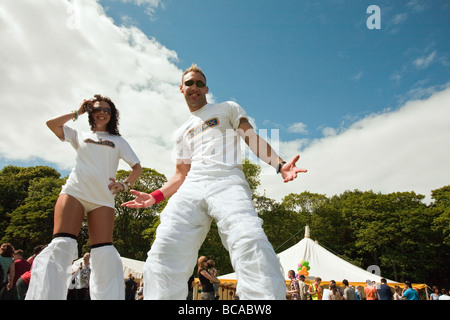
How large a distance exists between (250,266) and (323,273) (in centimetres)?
1593

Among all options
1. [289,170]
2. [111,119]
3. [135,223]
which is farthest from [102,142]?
[135,223]

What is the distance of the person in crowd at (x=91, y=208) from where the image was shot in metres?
2.60

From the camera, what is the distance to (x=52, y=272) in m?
2.56

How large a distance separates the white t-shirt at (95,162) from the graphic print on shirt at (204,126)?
1.10 metres

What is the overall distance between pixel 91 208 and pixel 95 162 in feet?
1.64

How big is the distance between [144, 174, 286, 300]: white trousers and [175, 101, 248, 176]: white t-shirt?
5.5 inches

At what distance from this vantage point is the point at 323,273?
16.0 m

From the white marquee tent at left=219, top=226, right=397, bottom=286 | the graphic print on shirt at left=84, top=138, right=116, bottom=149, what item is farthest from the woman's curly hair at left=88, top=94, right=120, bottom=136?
the white marquee tent at left=219, top=226, right=397, bottom=286

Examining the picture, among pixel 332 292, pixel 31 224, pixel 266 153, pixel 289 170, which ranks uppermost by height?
pixel 31 224

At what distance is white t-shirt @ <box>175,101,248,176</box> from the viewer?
8.38ft

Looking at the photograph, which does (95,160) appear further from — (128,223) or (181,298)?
(128,223)

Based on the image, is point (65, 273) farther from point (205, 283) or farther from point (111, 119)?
point (205, 283)
